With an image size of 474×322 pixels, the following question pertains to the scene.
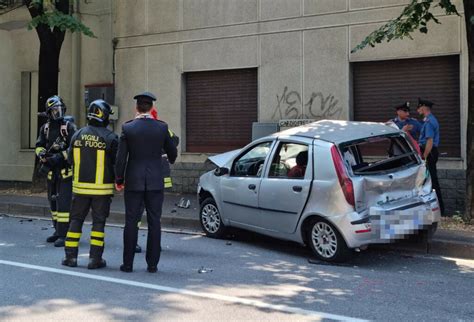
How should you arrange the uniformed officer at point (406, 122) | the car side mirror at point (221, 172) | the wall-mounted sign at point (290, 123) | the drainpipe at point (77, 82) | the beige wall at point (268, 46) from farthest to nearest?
1. the drainpipe at point (77, 82)
2. the wall-mounted sign at point (290, 123)
3. the beige wall at point (268, 46)
4. the uniformed officer at point (406, 122)
5. the car side mirror at point (221, 172)

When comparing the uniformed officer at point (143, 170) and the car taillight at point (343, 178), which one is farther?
the car taillight at point (343, 178)

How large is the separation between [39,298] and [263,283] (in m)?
→ 2.21

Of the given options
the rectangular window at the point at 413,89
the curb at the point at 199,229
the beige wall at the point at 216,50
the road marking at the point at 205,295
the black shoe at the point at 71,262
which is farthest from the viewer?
the beige wall at the point at 216,50

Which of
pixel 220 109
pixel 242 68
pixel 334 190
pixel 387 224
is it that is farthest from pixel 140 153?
pixel 220 109

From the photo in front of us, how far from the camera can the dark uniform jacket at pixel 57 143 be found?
7608 mm

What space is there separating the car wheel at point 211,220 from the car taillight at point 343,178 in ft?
7.82

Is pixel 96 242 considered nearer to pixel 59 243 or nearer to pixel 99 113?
pixel 99 113

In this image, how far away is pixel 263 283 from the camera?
231 inches

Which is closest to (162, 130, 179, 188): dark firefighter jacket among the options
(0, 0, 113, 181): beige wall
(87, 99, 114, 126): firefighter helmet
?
(87, 99, 114, 126): firefighter helmet

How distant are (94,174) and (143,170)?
631mm

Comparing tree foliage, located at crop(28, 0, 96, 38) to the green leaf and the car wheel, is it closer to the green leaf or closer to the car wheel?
the green leaf

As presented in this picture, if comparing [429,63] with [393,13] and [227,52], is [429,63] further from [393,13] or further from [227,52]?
[227,52]

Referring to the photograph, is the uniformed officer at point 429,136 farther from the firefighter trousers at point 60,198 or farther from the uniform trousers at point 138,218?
the firefighter trousers at point 60,198

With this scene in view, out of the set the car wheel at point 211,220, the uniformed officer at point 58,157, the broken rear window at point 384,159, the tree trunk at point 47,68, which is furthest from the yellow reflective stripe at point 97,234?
the tree trunk at point 47,68
